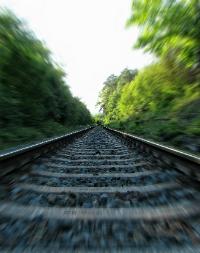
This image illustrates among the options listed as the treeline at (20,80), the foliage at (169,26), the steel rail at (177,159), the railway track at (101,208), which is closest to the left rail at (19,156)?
the railway track at (101,208)

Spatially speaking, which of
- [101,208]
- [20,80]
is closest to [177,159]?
[101,208]

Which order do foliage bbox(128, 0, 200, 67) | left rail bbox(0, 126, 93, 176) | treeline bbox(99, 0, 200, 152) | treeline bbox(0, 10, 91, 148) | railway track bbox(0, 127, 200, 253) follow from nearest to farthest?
railway track bbox(0, 127, 200, 253), left rail bbox(0, 126, 93, 176), treeline bbox(0, 10, 91, 148), treeline bbox(99, 0, 200, 152), foliage bbox(128, 0, 200, 67)

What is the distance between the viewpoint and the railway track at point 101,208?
55.4 inches

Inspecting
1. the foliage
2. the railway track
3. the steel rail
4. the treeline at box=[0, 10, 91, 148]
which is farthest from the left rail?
the foliage

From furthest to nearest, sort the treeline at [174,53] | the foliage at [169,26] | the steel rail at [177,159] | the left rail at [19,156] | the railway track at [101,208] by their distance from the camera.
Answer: the foliage at [169,26] → the treeline at [174,53] → the left rail at [19,156] → the steel rail at [177,159] → the railway track at [101,208]

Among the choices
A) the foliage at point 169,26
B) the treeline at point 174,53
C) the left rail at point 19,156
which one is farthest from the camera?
the foliage at point 169,26

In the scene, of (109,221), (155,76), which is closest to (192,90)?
(155,76)

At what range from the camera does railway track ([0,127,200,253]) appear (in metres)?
1.41

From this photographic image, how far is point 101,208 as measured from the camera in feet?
6.35

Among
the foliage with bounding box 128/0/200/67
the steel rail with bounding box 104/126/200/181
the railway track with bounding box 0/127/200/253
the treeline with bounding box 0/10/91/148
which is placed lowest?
the railway track with bounding box 0/127/200/253

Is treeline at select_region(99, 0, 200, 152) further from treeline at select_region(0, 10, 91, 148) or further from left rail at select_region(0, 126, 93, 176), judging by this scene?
treeline at select_region(0, 10, 91, 148)

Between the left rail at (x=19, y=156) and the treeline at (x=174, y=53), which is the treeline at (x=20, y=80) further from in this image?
the treeline at (x=174, y=53)

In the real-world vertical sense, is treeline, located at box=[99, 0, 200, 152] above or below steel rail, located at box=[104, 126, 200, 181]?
above

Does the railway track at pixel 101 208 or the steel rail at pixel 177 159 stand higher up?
the steel rail at pixel 177 159
